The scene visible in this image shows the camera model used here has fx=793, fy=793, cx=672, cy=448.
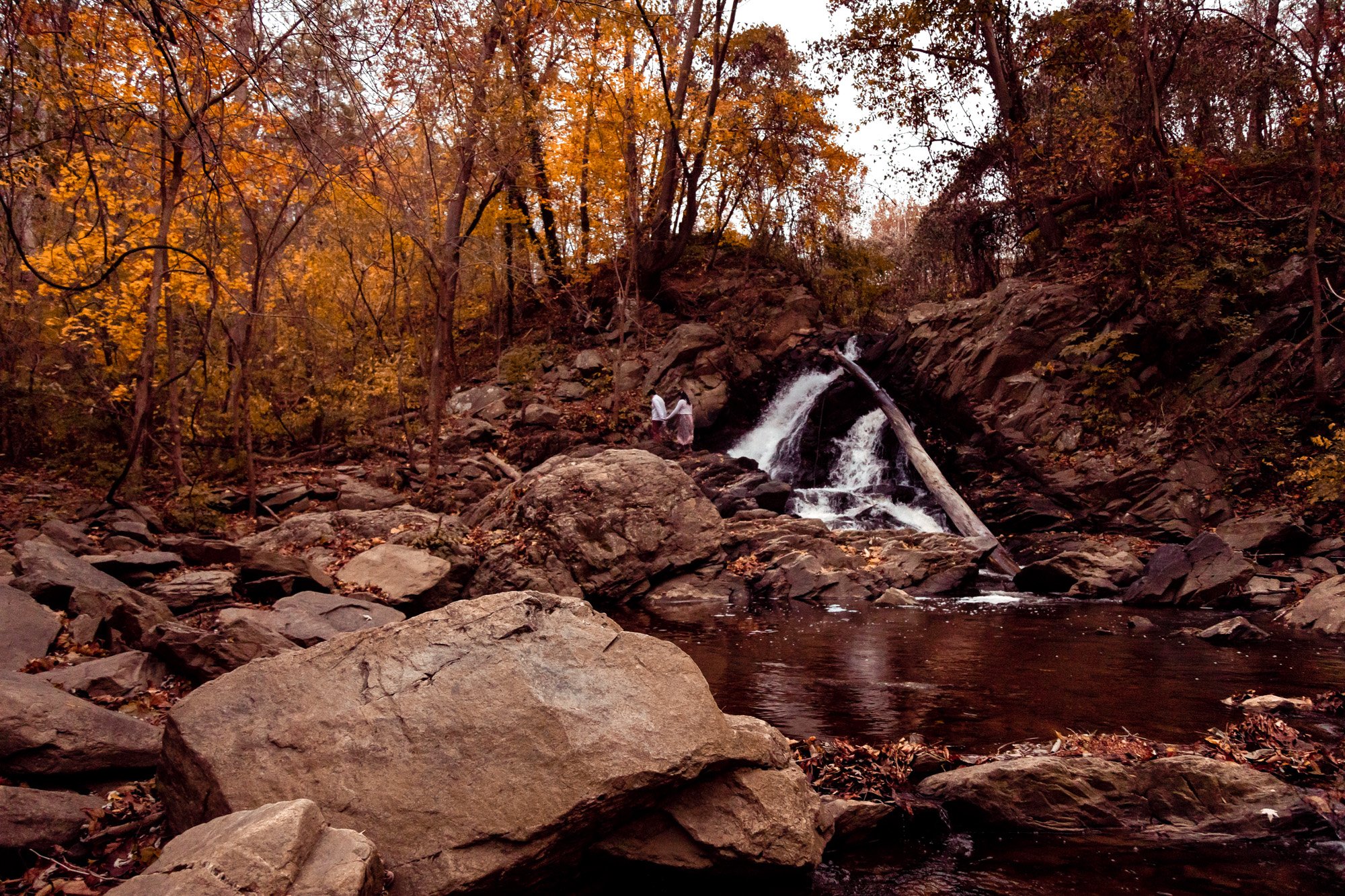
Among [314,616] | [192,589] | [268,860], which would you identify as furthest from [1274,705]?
[192,589]

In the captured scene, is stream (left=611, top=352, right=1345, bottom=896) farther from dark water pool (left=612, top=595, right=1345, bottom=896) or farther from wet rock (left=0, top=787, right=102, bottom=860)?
wet rock (left=0, top=787, right=102, bottom=860)

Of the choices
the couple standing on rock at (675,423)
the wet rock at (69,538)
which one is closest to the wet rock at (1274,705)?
the wet rock at (69,538)

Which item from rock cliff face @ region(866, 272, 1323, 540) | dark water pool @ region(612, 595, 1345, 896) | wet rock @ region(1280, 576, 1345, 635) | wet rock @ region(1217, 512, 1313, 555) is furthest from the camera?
rock cliff face @ region(866, 272, 1323, 540)

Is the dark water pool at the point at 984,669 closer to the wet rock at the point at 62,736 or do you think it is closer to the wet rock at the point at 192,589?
the wet rock at the point at 62,736

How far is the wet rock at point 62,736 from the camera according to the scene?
134 inches

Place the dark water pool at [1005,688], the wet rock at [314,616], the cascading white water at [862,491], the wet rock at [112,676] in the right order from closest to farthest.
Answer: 1. the dark water pool at [1005,688]
2. the wet rock at [112,676]
3. the wet rock at [314,616]
4. the cascading white water at [862,491]

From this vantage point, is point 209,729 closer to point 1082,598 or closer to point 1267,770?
point 1267,770

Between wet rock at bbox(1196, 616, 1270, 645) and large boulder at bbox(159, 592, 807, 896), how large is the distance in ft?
21.6

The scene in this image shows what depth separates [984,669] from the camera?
23.6ft

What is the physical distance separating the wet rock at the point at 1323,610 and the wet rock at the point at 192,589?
1110 cm

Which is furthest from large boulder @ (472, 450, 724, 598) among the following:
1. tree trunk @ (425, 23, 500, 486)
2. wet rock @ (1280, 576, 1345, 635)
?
wet rock @ (1280, 576, 1345, 635)

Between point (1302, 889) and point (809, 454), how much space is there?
1478 cm

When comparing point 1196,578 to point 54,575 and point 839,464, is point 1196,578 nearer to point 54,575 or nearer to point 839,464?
point 839,464

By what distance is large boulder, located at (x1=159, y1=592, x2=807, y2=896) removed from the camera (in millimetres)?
3111
